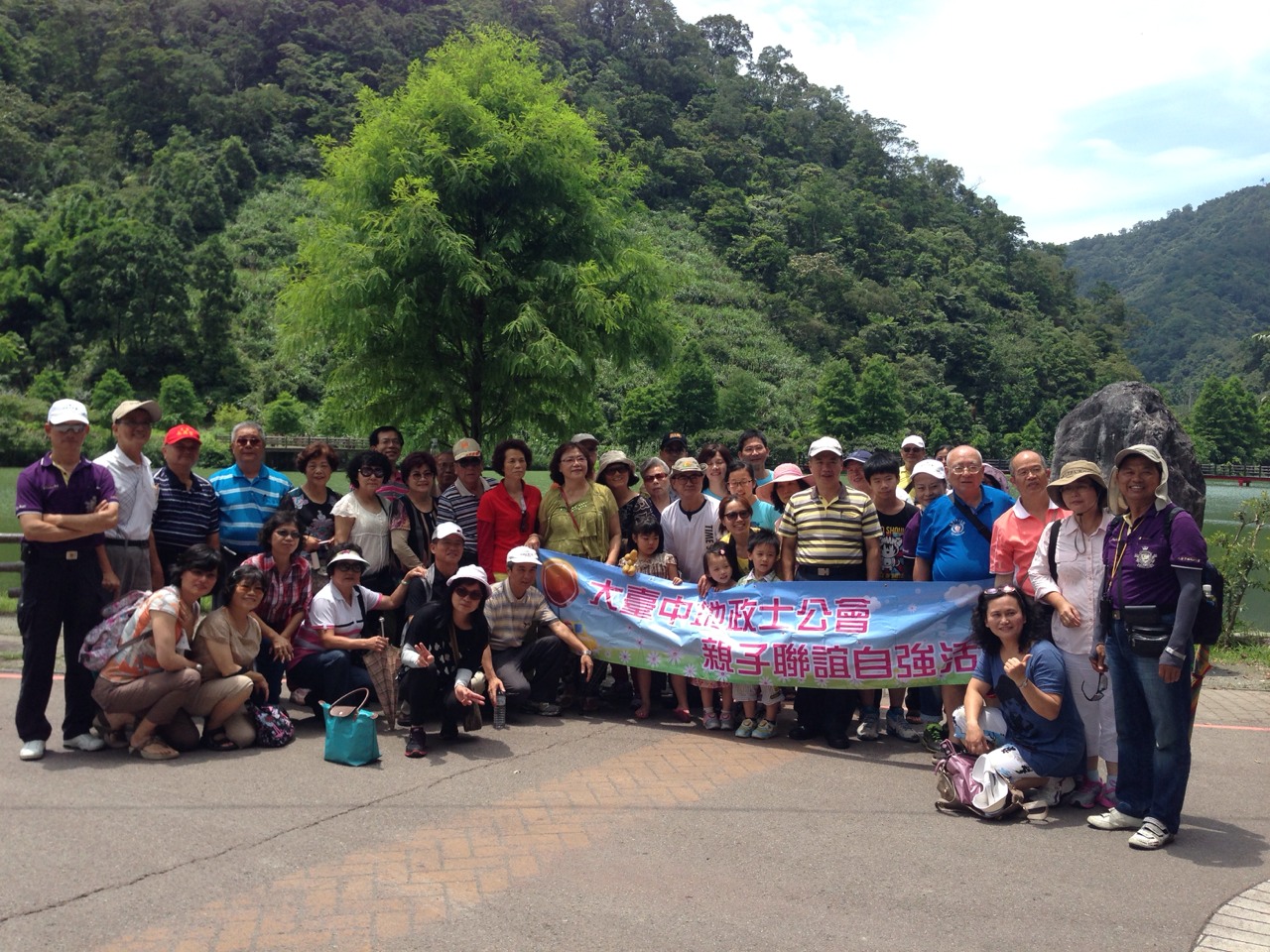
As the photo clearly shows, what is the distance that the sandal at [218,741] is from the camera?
20.9 feet

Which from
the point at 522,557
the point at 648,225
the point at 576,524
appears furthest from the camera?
the point at 648,225

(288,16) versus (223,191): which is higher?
(288,16)

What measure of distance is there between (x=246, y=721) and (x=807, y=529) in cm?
385

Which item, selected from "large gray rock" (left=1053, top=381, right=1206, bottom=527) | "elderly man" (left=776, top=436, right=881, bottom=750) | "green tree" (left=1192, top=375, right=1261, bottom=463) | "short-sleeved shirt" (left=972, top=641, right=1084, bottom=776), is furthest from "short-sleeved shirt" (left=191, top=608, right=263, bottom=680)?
"green tree" (left=1192, top=375, right=1261, bottom=463)

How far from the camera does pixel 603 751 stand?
6.56 metres

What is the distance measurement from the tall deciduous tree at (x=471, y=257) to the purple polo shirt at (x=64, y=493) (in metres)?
4.51

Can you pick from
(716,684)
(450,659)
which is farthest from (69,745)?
(716,684)

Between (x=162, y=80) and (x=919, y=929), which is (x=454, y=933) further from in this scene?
(x=162, y=80)

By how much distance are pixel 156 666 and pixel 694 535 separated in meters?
3.73

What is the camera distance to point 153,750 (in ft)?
20.1

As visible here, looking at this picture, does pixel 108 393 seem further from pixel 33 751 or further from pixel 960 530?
pixel 960 530

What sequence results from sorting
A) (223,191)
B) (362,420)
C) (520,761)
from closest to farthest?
1. (520,761)
2. (362,420)
3. (223,191)

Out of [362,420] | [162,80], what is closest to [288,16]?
[162,80]

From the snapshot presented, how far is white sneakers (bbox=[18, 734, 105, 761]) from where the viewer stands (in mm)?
6039
